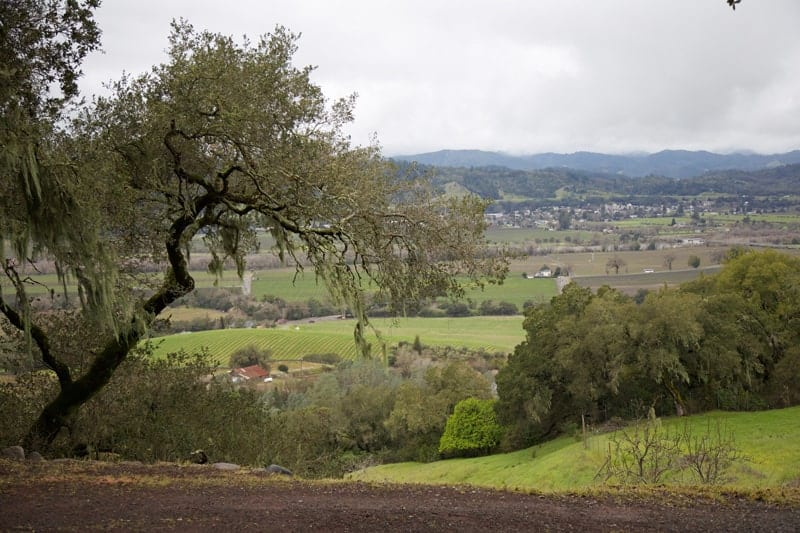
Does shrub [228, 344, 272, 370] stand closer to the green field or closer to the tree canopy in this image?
the green field

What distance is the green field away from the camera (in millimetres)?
70000

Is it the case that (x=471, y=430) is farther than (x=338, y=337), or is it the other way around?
(x=338, y=337)

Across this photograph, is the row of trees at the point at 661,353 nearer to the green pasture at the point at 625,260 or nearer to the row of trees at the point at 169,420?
the row of trees at the point at 169,420

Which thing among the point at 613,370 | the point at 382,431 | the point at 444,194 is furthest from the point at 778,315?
the point at 444,194

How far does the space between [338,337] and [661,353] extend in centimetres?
5525

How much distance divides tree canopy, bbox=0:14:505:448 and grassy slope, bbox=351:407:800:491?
10414 millimetres

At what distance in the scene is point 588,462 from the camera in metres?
27.2

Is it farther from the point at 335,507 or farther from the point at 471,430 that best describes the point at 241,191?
the point at 471,430

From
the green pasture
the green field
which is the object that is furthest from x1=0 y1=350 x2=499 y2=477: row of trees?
the green pasture

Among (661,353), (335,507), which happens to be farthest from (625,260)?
(335,507)

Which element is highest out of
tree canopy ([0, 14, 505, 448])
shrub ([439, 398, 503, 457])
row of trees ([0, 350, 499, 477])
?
tree canopy ([0, 14, 505, 448])

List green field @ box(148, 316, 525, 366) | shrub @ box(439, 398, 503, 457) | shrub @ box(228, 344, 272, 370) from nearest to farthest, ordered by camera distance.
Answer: shrub @ box(439, 398, 503, 457) < shrub @ box(228, 344, 272, 370) < green field @ box(148, 316, 525, 366)

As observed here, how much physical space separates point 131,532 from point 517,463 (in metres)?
30.2

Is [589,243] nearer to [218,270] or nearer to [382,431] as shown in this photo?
[382,431]
